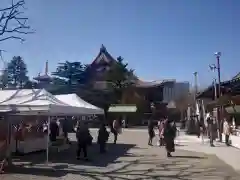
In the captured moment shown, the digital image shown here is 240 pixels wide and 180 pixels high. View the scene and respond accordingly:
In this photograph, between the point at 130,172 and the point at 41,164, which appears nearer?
the point at 130,172

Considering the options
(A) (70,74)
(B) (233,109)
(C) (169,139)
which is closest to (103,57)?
(A) (70,74)

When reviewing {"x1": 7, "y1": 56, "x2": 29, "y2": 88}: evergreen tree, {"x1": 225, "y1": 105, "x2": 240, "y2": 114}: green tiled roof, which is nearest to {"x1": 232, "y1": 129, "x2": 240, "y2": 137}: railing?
{"x1": 225, "y1": 105, "x2": 240, "y2": 114}: green tiled roof

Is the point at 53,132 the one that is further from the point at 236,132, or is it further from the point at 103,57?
the point at 103,57

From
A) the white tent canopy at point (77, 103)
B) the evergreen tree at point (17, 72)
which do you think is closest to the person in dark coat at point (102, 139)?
the white tent canopy at point (77, 103)

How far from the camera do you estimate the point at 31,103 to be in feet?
37.8

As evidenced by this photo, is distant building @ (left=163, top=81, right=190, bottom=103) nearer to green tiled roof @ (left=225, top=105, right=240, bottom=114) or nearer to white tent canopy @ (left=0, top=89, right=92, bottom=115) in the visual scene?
green tiled roof @ (left=225, top=105, right=240, bottom=114)

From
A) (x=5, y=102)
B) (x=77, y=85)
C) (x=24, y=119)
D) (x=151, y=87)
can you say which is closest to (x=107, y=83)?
(x=77, y=85)

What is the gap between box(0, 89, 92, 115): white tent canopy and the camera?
1120cm

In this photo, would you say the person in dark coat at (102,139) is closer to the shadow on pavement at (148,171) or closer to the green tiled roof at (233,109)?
the shadow on pavement at (148,171)

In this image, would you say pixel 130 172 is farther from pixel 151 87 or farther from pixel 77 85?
pixel 151 87

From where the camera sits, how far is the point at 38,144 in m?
15.5

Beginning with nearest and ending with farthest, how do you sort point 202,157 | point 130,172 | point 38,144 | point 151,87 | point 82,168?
point 130,172 < point 82,168 < point 202,157 < point 38,144 < point 151,87

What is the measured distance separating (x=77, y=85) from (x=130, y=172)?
41.5 meters

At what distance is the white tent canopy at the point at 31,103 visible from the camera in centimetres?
1120
